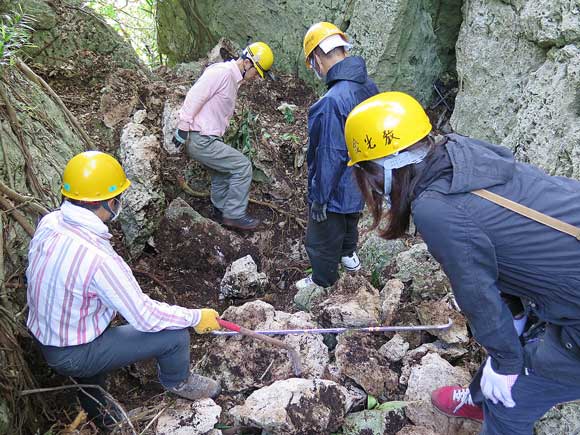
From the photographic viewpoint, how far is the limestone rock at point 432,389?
298cm

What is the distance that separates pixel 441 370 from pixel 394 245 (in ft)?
5.47

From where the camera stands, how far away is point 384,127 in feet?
6.91

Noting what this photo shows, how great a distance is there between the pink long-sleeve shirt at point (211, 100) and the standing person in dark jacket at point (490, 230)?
315cm

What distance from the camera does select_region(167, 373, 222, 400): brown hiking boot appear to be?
313 centimetres

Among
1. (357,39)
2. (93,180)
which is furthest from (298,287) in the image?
(357,39)

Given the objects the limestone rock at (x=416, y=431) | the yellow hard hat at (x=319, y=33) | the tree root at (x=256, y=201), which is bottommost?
the tree root at (x=256, y=201)

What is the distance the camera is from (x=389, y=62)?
240 inches

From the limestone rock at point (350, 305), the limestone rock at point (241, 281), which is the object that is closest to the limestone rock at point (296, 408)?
the limestone rock at point (350, 305)

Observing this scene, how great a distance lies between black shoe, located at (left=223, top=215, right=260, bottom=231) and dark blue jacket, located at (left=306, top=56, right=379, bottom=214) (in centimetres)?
185

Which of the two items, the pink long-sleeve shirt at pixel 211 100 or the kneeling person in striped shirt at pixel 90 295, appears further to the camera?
the pink long-sleeve shirt at pixel 211 100

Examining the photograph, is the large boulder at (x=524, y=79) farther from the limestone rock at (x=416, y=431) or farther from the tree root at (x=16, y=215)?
the tree root at (x=16, y=215)

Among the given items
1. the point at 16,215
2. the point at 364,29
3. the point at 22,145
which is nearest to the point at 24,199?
the point at 16,215

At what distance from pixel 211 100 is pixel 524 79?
10.1 feet

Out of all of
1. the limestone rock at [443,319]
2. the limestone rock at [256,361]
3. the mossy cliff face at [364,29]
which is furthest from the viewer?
the mossy cliff face at [364,29]
